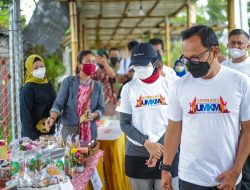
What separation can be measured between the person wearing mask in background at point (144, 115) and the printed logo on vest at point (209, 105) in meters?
0.83

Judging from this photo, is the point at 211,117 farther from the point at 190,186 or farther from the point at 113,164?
the point at 113,164

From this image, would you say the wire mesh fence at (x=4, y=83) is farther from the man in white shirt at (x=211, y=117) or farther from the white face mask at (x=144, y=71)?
the man in white shirt at (x=211, y=117)

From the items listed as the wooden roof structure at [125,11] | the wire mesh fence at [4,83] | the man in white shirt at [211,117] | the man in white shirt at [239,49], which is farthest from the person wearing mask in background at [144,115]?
the wooden roof structure at [125,11]

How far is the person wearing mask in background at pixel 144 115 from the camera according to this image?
9.23 ft

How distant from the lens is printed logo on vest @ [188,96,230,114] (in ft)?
6.37

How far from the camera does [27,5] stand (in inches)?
162

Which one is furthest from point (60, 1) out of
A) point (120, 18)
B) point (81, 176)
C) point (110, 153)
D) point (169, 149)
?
point (169, 149)

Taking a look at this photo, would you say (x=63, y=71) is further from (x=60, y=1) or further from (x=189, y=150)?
(x=189, y=150)

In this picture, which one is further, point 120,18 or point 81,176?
point 120,18

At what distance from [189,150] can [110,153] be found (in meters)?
2.54

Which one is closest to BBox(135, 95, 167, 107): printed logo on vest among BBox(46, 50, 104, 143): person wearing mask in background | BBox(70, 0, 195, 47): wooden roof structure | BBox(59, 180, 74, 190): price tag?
BBox(59, 180, 74, 190): price tag

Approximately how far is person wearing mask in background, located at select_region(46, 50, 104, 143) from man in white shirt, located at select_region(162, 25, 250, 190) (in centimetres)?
194

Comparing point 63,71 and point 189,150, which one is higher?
point 63,71

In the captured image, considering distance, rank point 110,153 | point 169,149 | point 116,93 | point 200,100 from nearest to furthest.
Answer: point 200,100, point 169,149, point 110,153, point 116,93
